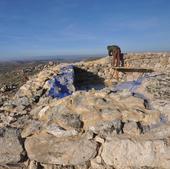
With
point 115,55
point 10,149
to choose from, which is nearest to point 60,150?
point 10,149

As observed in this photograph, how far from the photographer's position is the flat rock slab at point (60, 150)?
5.45m

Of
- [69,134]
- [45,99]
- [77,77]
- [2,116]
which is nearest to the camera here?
[69,134]

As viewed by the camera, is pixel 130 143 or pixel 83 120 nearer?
pixel 130 143

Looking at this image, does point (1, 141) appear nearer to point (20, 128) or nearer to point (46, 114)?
point (20, 128)

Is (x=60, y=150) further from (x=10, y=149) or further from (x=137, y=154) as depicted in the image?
(x=137, y=154)

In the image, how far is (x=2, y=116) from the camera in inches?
278

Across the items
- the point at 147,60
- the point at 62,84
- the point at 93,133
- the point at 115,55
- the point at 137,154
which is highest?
the point at 115,55

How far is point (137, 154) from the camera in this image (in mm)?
5297

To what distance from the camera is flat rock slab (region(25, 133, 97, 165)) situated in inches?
214

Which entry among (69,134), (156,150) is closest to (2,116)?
(69,134)

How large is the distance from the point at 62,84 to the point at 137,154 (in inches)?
223

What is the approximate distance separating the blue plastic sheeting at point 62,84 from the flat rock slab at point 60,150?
271 centimetres

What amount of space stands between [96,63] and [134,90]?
7795mm

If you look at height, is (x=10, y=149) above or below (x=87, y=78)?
below
